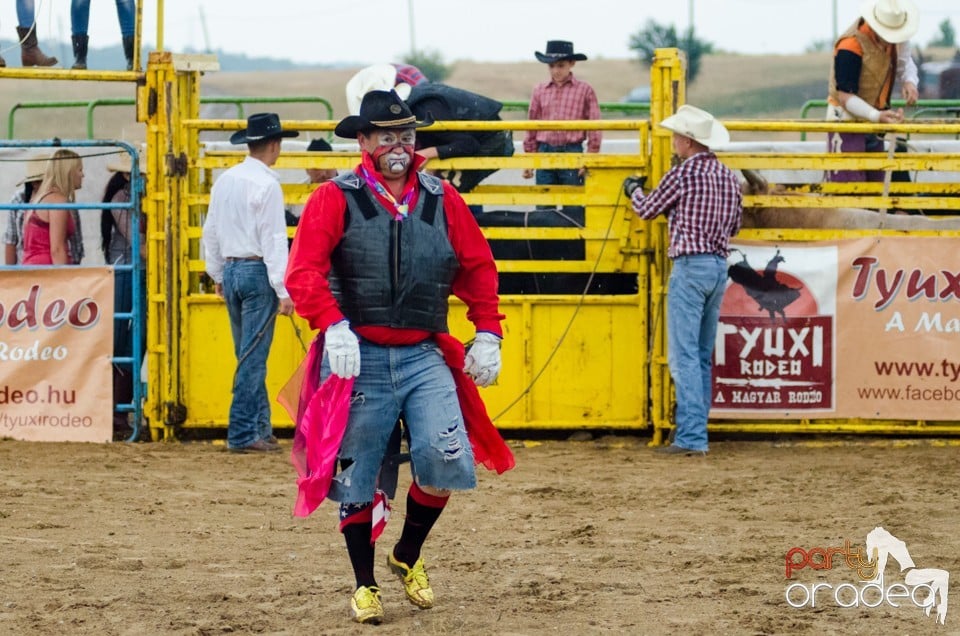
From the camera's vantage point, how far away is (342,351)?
5.08 meters

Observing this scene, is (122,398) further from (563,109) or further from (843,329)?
(843,329)

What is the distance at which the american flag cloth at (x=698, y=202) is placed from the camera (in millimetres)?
8805

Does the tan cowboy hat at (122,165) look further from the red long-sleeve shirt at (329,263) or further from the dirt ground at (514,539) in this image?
the red long-sleeve shirt at (329,263)

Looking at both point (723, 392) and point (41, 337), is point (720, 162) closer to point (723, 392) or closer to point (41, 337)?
point (723, 392)

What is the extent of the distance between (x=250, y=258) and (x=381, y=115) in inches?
149

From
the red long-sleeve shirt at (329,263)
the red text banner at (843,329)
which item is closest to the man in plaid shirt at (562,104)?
the red text banner at (843,329)

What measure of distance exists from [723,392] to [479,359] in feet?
14.3

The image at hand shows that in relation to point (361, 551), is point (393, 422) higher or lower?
higher

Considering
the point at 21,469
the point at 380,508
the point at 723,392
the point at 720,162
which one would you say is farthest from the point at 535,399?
the point at 380,508

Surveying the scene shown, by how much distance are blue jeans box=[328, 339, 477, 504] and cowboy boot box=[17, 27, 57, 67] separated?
5085 millimetres

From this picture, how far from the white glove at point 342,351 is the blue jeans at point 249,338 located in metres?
3.92

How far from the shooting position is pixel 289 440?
32.4ft

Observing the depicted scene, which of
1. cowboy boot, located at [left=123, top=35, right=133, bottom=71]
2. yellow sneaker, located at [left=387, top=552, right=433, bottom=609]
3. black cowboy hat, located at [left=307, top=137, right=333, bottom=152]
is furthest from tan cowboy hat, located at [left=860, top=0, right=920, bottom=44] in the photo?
yellow sneaker, located at [left=387, top=552, right=433, bottom=609]

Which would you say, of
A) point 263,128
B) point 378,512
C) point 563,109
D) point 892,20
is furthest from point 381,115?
point 563,109
